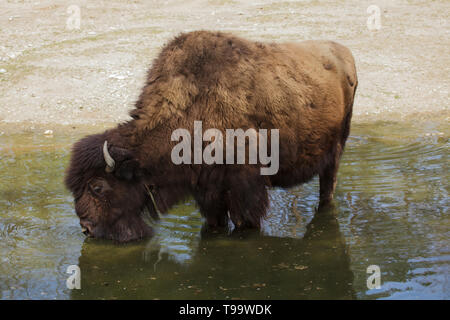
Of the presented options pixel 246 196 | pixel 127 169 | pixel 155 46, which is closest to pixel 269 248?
pixel 246 196

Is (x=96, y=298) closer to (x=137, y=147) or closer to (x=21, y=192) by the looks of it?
(x=137, y=147)

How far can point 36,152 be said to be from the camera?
931 centimetres

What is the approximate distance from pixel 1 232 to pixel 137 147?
1.76 meters

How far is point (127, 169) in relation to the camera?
5703 millimetres

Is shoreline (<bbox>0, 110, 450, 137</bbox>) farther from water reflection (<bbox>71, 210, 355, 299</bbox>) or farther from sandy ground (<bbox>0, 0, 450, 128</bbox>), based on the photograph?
water reflection (<bbox>71, 210, 355, 299</bbox>)

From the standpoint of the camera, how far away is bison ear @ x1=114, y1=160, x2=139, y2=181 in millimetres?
5668

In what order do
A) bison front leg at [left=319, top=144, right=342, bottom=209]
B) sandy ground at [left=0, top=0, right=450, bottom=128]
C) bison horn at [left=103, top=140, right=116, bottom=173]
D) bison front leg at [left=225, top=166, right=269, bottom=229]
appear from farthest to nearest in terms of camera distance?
sandy ground at [left=0, top=0, right=450, bottom=128], bison front leg at [left=319, top=144, right=342, bottom=209], bison front leg at [left=225, top=166, right=269, bottom=229], bison horn at [left=103, top=140, right=116, bottom=173]

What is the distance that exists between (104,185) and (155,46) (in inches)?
348

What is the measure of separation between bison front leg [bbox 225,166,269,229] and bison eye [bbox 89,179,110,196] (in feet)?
3.89

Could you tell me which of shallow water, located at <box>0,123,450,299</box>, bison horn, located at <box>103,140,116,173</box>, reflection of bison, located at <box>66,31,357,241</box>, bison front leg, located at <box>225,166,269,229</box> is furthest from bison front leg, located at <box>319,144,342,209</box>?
bison horn, located at <box>103,140,116,173</box>

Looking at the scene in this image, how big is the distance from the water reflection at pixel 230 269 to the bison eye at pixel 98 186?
0.56 meters

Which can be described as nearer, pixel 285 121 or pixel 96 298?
pixel 96 298

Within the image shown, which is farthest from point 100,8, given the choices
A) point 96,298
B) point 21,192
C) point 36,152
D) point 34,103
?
point 96,298

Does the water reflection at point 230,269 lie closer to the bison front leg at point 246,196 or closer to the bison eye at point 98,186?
the bison front leg at point 246,196
